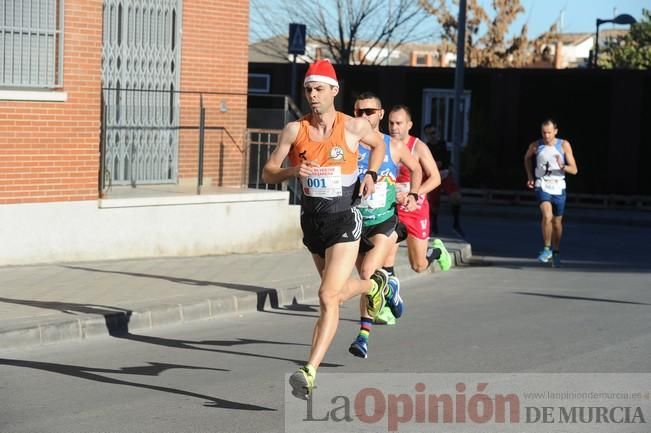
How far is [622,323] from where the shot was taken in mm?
11055

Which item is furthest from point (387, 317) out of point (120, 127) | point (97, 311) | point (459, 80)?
point (459, 80)

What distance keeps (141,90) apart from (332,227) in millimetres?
7582

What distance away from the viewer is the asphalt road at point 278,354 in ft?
23.5

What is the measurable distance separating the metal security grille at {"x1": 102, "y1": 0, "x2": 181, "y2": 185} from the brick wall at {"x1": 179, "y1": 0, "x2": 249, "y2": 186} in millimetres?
194

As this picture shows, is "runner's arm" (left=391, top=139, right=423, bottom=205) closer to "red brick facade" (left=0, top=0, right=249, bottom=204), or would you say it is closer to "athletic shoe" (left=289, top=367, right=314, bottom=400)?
"athletic shoe" (left=289, top=367, right=314, bottom=400)

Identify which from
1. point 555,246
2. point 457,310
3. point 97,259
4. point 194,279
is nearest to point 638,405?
point 457,310

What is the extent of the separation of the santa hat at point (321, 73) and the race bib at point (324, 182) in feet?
1.88

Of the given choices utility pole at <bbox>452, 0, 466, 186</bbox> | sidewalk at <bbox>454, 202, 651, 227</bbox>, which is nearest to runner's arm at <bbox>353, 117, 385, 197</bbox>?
utility pole at <bbox>452, 0, 466, 186</bbox>

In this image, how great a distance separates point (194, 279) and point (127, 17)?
4429mm

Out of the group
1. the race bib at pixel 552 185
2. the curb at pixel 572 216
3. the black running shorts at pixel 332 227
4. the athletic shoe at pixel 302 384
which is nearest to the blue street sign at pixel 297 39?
the race bib at pixel 552 185

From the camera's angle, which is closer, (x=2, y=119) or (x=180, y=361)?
(x=180, y=361)

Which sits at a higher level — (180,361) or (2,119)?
(2,119)

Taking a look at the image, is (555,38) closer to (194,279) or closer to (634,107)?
(634,107)

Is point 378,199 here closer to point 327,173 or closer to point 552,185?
point 327,173
